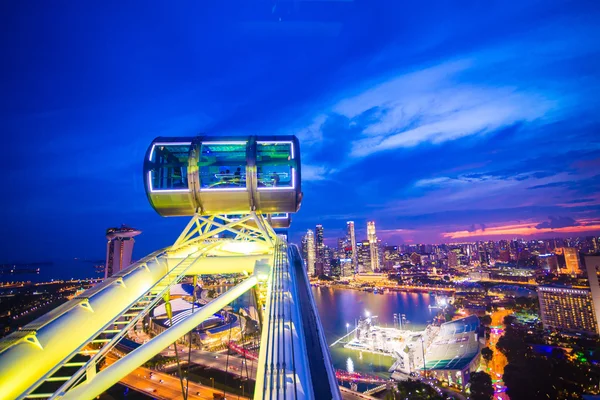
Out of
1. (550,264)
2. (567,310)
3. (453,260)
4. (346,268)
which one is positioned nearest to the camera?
(567,310)

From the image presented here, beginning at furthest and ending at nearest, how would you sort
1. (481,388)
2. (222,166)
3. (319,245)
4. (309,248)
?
(319,245)
(309,248)
(481,388)
(222,166)

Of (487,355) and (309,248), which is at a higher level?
(309,248)

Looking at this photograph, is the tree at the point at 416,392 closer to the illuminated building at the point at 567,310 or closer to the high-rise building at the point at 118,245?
the illuminated building at the point at 567,310

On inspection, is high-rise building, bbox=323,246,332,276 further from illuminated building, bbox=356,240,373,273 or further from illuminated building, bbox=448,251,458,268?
illuminated building, bbox=448,251,458,268

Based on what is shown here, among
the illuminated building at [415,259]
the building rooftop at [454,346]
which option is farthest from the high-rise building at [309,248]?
the building rooftop at [454,346]

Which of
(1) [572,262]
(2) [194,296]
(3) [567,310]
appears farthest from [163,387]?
(1) [572,262]

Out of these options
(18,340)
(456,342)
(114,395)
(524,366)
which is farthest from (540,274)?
(18,340)

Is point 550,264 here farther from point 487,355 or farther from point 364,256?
point 487,355
